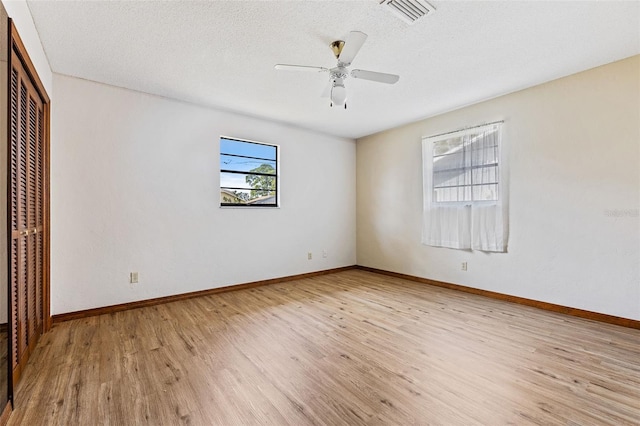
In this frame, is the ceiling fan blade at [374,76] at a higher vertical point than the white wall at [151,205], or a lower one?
higher

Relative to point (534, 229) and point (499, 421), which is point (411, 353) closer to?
point (499, 421)

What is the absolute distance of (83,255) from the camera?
3.03m

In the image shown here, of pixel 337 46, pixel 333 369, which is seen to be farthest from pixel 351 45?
pixel 333 369

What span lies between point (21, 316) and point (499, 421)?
3.05 meters

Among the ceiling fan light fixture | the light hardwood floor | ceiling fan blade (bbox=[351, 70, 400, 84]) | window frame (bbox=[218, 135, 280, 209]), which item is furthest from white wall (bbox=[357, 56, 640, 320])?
window frame (bbox=[218, 135, 280, 209])

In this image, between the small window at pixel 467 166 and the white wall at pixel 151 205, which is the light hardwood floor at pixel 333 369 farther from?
the small window at pixel 467 166

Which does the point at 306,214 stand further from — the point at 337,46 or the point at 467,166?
the point at 337,46

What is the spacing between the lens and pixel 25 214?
81.3 inches

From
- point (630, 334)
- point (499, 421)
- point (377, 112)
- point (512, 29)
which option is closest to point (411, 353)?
point (499, 421)

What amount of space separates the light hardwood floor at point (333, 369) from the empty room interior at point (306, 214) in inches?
0.7

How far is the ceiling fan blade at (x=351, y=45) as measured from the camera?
201 centimetres

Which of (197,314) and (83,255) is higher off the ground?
(83,255)

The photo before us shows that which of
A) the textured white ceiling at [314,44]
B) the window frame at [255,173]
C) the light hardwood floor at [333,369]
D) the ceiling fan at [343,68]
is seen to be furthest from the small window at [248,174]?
the ceiling fan at [343,68]

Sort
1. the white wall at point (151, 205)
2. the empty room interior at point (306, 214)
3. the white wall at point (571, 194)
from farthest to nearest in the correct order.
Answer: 1. the white wall at point (151, 205)
2. the white wall at point (571, 194)
3. the empty room interior at point (306, 214)
